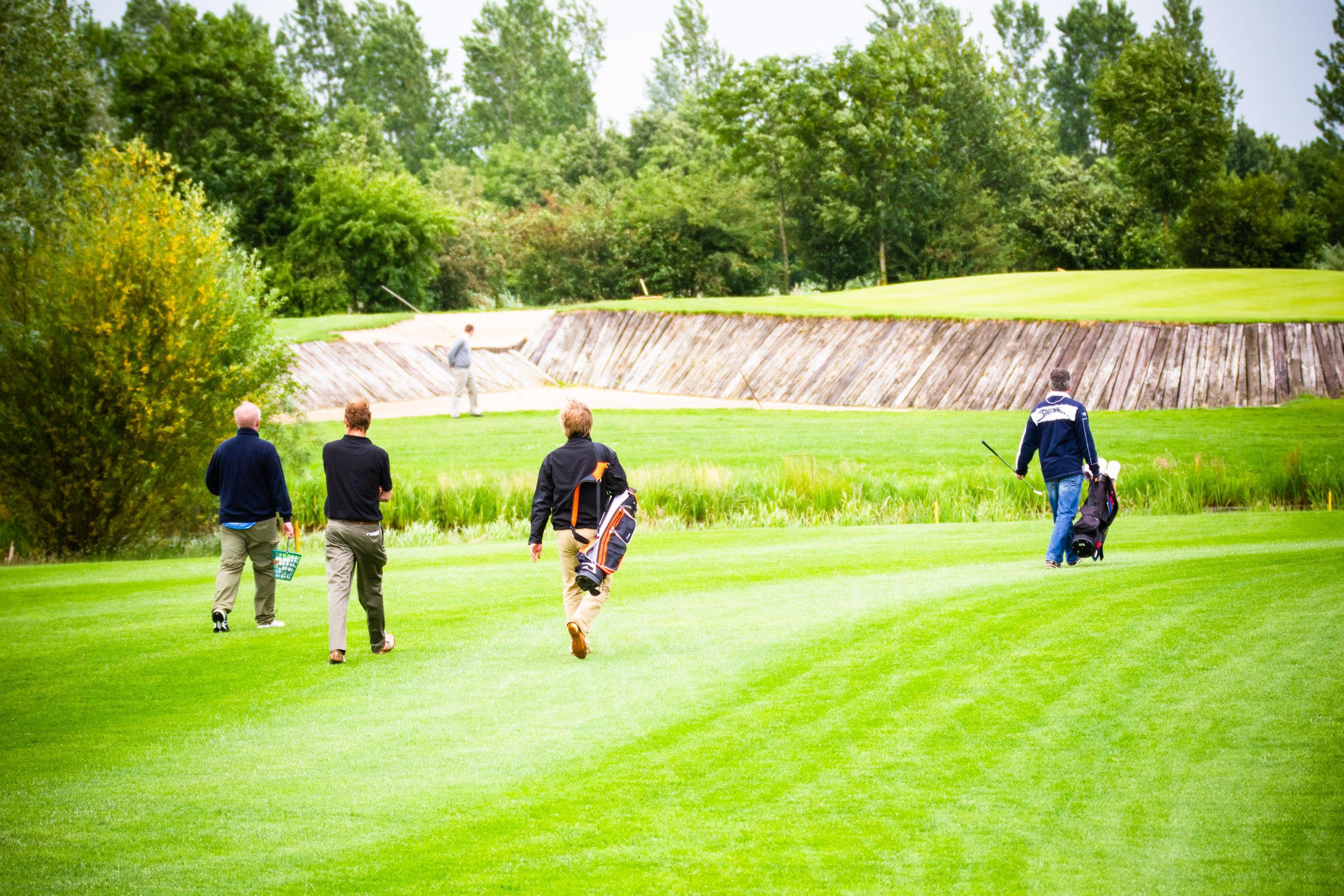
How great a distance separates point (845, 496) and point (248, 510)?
12.4m

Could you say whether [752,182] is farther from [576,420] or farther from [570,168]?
[576,420]

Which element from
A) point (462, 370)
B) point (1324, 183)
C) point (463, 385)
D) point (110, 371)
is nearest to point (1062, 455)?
point (110, 371)

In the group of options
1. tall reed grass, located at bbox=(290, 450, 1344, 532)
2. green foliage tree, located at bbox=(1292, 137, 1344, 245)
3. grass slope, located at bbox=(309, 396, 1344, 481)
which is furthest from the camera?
green foliage tree, located at bbox=(1292, 137, 1344, 245)

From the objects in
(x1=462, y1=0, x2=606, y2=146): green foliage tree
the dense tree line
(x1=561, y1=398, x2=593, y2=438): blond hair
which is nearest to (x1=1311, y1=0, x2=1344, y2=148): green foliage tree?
the dense tree line

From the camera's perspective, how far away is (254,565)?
11.0 metres

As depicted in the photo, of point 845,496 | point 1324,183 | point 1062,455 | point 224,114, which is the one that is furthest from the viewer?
point 1324,183

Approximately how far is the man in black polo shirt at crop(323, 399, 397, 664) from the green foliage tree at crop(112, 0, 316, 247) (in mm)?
51739

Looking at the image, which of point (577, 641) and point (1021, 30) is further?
point (1021, 30)

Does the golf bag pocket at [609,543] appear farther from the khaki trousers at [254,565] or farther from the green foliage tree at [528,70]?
the green foliage tree at [528,70]

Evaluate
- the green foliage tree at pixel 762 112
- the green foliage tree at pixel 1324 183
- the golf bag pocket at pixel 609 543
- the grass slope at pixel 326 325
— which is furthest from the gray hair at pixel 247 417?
the green foliage tree at pixel 1324 183

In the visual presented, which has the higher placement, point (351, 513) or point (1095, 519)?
point (351, 513)

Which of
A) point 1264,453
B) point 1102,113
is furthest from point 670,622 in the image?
point 1102,113

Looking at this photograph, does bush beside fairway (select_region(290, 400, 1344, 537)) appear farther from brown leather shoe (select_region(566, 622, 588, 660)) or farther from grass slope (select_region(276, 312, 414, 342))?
grass slope (select_region(276, 312, 414, 342))

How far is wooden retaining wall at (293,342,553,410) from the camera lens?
35.7 m
